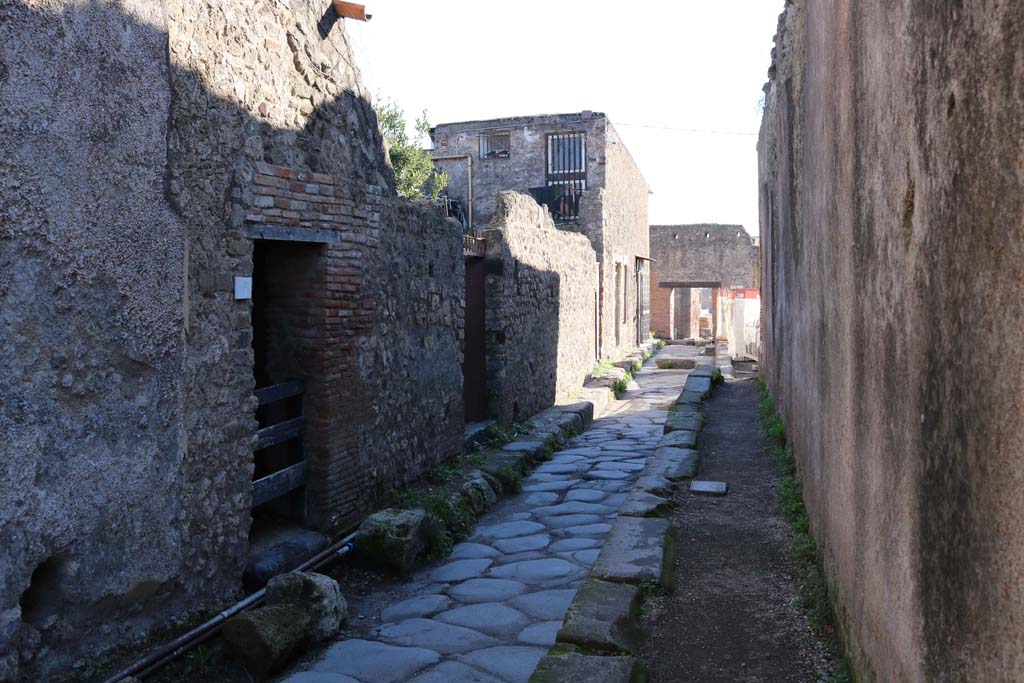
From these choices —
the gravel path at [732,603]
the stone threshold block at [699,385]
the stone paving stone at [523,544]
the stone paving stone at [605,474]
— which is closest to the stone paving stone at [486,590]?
the stone paving stone at [523,544]

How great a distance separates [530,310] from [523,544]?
15.6 feet

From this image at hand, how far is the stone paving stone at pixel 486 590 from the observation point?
4535mm

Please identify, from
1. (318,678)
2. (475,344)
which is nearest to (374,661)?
(318,678)

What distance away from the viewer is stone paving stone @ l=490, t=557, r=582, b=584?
481cm

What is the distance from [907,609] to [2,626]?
280 cm

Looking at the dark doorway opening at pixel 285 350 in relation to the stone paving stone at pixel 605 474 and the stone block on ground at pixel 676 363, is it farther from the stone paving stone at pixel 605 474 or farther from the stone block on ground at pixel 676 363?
the stone block on ground at pixel 676 363

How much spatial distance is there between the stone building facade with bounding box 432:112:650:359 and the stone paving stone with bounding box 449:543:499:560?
40.1 ft

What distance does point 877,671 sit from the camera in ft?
7.81

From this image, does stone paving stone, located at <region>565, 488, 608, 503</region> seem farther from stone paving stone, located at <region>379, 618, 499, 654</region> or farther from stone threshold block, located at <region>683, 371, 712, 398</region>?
stone threshold block, located at <region>683, 371, 712, 398</region>

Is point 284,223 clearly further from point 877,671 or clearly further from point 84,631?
point 877,671

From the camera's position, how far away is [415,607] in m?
4.46

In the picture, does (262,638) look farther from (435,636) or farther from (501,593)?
(501,593)

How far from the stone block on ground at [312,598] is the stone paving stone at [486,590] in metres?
0.71

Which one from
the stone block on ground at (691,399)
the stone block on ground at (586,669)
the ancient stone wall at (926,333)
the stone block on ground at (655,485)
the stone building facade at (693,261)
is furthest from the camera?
the stone building facade at (693,261)
